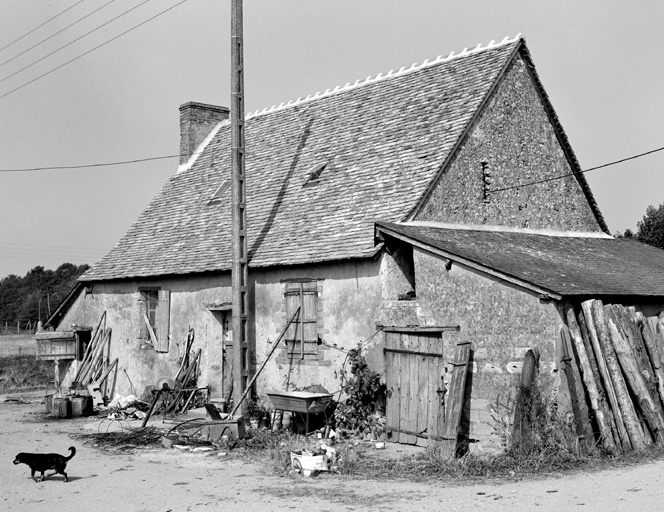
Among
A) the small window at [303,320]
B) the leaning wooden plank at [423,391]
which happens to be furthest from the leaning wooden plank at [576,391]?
the small window at [303,320]

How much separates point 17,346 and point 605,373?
35974 mm

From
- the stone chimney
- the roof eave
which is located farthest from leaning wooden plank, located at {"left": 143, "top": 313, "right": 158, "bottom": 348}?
the roof eave

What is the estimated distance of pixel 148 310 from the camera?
20.2m

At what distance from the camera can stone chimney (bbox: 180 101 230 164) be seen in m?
24.6

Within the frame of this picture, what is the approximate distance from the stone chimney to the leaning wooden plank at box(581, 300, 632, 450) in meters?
15.4

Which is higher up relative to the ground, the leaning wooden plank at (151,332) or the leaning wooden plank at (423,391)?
the leaning wooden plank at (151,332)

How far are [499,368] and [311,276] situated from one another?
4.55 meters

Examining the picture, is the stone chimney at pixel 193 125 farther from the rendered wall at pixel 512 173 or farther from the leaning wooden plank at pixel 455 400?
the leaning wooden plank at pixel 455 400

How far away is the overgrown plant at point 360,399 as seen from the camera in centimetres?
1384

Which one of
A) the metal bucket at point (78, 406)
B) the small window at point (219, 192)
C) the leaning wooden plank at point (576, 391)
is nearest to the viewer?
the leaning wooden plank at point (576, 391)

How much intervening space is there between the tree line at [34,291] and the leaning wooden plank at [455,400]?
66.4 metres

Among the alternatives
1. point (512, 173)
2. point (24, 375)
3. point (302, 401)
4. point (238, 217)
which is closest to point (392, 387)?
point (302, 401)

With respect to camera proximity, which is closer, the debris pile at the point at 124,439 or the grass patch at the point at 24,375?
the debris pile at the point at 124,439

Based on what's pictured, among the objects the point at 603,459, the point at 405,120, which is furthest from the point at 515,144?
the point at 603,459
